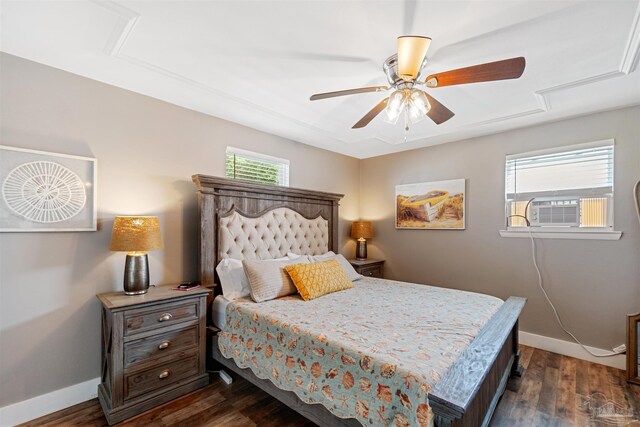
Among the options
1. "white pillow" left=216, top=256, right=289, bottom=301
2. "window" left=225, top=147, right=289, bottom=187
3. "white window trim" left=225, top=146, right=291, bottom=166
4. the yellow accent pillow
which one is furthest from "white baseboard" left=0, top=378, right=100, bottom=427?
"white window trim" left=225, top=146, right=291, bottom=166

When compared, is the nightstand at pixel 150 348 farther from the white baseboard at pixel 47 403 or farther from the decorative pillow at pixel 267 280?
the decorative pillow at pixel 267 280

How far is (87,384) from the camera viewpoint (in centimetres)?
225

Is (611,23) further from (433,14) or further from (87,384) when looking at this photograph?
(87,384)

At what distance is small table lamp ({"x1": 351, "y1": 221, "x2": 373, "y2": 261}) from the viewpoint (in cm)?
450

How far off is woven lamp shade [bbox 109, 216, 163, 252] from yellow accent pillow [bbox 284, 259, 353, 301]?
118 cm

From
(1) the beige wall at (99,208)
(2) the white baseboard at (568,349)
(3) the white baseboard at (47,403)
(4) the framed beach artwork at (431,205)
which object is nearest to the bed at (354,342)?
(1) the beige wall at (99,208)

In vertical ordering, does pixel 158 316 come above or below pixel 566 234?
below

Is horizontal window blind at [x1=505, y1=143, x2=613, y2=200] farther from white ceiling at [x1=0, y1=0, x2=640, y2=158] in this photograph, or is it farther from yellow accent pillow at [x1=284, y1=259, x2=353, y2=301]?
yellow accent pillow at [x1=284, y1=259, x2=353, y2=301]

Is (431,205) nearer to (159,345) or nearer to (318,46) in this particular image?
(318,46)

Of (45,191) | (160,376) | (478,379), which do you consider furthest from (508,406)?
(45,191)

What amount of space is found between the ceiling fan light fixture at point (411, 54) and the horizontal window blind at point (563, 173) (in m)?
2.32

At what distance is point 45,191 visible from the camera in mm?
2107

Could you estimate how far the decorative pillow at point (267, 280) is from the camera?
2.56 metres

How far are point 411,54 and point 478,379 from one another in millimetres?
1714
